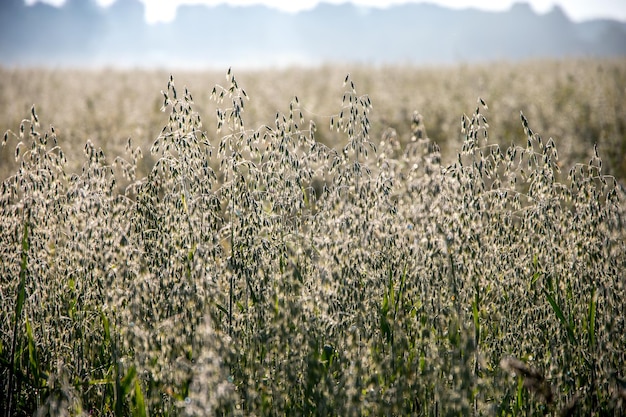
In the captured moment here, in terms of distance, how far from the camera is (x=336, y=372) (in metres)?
2.90

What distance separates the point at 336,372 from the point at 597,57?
2075cm

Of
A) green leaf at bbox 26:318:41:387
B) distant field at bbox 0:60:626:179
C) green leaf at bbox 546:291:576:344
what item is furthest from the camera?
distant field at bbox 0:60:626:179

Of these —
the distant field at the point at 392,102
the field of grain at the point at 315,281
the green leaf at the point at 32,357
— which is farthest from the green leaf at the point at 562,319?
the distant field at the point at 392,102

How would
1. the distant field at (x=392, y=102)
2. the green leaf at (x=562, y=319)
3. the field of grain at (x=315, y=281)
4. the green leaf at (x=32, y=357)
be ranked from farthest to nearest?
the distant field at (x=392, y=102) < the green leaf at (x=32, y=357) < the green leaf at (x=562, y=319) < the field of grain at (x=315, y=281)

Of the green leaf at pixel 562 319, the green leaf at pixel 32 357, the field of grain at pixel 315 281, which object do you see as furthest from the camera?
the green leaf at pixel 32 357

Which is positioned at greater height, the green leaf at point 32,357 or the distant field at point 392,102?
the distant field at point 392,102

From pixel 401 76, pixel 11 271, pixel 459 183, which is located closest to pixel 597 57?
pixel 401 76

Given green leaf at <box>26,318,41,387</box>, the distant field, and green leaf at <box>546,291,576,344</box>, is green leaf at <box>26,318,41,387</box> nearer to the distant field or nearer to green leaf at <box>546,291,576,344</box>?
green leaf at <box>546,291,576,344</box>

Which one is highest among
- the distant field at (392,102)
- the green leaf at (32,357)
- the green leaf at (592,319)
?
the distant field at (392,102)

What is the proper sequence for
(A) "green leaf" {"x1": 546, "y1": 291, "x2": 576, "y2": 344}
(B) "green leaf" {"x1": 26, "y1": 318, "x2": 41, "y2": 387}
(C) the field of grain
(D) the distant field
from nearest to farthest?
(C) the field of grain → (A) "green leaf" {"x1": 546, "y1": 291, "x2": 576, "y2": 344} → (B) "green leaf" {"x1": 26, "y1": 318, "x2": 41, "y2": 387} → (D) the distant field

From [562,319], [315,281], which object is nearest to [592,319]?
[562,319]

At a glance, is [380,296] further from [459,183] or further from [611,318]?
[611,318]

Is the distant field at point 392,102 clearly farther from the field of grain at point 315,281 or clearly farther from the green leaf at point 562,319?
the green leaf at point 562,319

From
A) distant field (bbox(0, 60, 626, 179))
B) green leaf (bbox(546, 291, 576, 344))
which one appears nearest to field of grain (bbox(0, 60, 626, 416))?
green leaf (bbox(546, 291, 576, 344))
